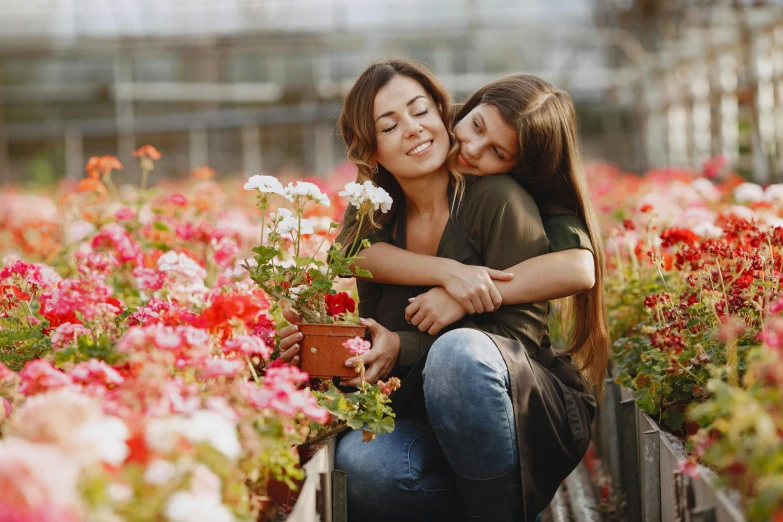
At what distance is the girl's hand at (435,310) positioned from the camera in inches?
81.0

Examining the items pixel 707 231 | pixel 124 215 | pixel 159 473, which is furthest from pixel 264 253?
pixel 124 215

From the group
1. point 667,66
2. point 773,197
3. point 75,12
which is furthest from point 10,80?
point 773,197

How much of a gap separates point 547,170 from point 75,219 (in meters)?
2.55

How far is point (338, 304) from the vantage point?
2.07m

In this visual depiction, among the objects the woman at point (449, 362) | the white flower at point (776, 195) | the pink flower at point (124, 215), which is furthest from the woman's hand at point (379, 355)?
the white flower at point (776, 195)

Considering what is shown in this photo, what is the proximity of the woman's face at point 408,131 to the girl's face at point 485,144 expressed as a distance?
0.17 feet

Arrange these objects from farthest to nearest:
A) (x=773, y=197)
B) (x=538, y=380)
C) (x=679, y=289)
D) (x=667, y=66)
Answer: (x=667, y=66) → (x=773, y=197) → (x=679, y=289) → (x=538, y=380)

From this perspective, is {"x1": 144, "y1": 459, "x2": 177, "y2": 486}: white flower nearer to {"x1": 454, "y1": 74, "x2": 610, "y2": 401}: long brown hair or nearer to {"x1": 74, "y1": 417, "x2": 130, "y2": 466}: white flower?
{"x1": 74, "y1": 417, "x2": 130, "y2": 466}: white flower

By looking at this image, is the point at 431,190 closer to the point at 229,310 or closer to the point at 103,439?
the point at 229,310

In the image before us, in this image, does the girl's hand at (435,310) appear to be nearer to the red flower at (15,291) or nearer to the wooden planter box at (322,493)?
the wooden planter box at (322,493)

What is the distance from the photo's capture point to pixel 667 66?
1406 cm

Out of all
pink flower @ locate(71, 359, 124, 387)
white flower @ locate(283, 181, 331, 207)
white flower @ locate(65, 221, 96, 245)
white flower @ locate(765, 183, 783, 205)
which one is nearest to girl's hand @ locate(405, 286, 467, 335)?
white flower @ locate(283, 181, 331, 207)

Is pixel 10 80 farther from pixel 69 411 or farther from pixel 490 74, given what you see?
pixel 69 411

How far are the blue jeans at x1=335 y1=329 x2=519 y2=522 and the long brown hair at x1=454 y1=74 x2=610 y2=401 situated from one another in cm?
47
